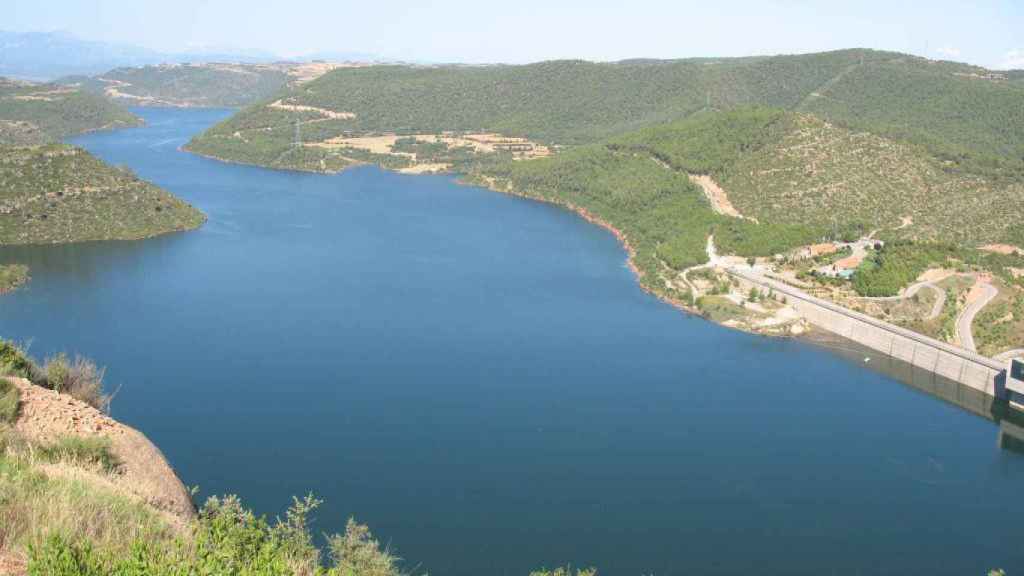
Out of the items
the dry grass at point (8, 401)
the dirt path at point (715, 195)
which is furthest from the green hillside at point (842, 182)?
the dry grass at point (8, 401)

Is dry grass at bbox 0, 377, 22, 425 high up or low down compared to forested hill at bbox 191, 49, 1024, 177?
down

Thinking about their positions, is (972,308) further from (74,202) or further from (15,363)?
(74,202)

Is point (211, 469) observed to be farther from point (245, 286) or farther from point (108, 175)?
point (108, 175)

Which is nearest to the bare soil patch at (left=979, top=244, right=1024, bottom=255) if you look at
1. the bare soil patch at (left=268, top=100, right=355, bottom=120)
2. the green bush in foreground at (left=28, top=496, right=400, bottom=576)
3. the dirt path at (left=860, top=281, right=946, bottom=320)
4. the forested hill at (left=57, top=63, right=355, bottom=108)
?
the dirt path at (left=860, top=281, right=946, bottom=320)

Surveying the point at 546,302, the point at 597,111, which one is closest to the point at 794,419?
the point at 546,302

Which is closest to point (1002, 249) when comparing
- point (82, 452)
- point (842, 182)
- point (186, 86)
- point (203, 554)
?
point (842, 182)

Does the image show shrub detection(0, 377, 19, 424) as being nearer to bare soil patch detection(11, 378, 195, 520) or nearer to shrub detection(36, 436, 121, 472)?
bare soil patch detection(11, 378, 195, 520)
